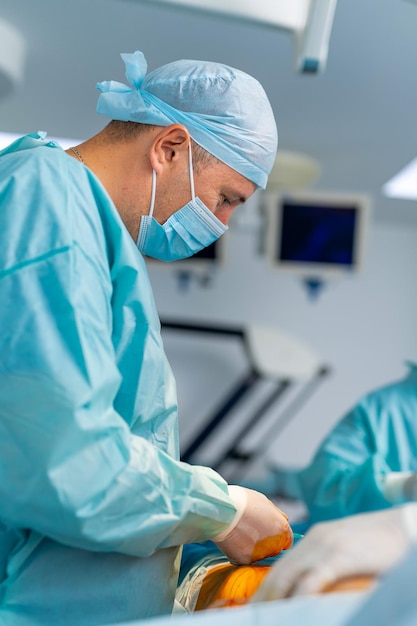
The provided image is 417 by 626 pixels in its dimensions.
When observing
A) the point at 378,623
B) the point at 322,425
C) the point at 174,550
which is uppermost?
the point at 378,623

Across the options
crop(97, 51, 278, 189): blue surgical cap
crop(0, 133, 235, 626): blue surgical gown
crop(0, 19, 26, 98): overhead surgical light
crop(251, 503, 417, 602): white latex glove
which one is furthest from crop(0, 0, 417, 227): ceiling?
crop(251, 503, 417, 602): white latex glove

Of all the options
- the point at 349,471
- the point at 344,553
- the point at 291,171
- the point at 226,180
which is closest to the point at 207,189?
the point at 226,180

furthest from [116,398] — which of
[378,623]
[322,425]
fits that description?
[322,425]

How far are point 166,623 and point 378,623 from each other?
0.73ft

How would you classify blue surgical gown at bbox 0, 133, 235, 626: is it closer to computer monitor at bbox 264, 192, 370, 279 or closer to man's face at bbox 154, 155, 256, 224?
man's face at bbox 154, 155, 256, 224

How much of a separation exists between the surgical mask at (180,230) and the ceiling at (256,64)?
75cm

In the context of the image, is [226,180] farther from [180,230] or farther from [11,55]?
[11,55]

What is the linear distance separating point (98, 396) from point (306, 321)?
4294mm

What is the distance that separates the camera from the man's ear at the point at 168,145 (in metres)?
1.31

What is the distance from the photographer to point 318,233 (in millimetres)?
3838

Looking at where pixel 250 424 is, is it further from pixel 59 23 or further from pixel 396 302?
pixel 59 23

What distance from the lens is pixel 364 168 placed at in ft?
13.1

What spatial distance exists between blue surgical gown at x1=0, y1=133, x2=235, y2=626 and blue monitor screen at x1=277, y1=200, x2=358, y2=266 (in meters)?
2.72

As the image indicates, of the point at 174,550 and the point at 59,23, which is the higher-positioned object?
the point at 59,23
